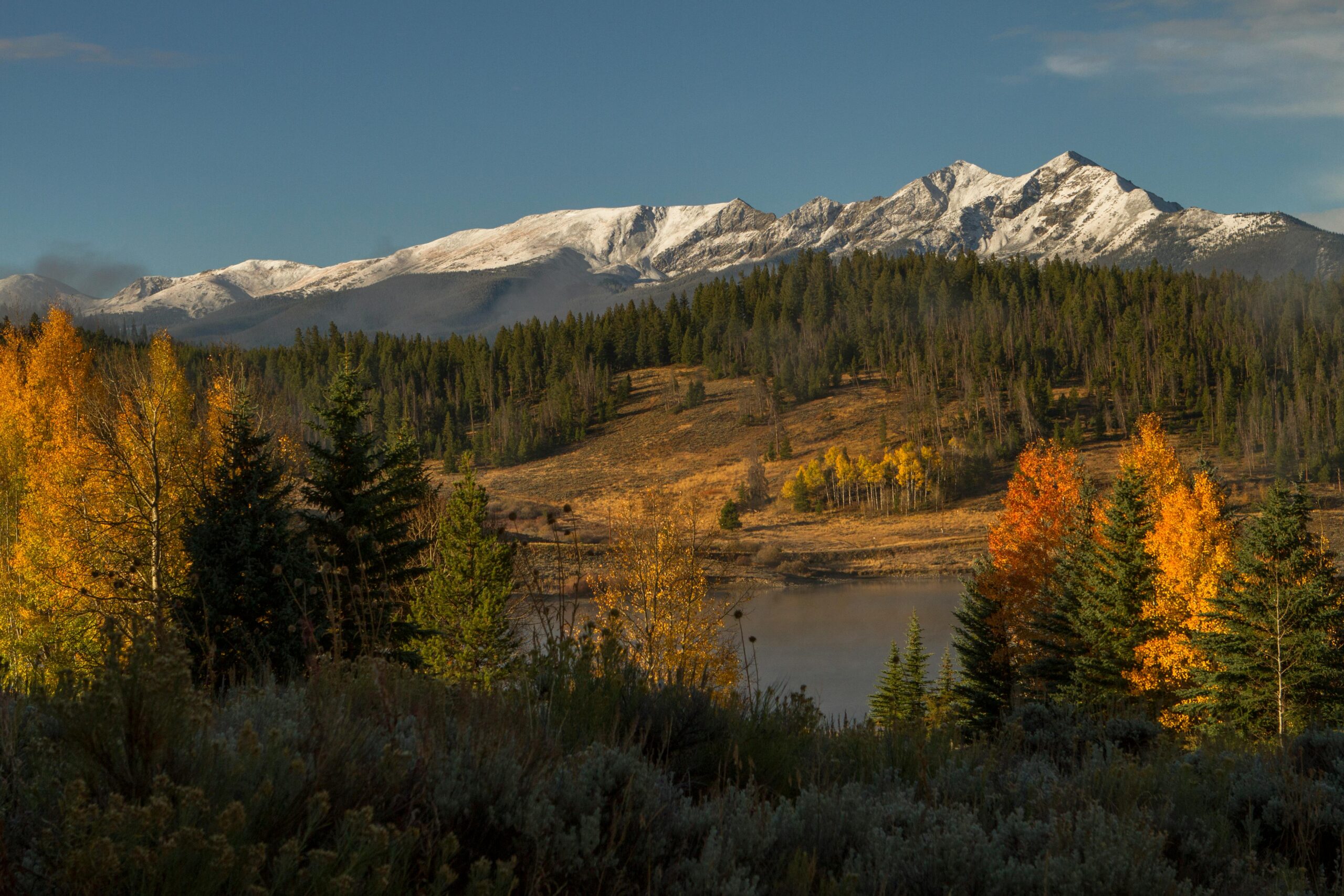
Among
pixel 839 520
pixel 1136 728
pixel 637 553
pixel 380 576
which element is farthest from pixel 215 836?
pixel 839 520

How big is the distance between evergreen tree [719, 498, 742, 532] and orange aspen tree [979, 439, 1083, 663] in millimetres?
37627

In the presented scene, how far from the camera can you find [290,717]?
3354 mm

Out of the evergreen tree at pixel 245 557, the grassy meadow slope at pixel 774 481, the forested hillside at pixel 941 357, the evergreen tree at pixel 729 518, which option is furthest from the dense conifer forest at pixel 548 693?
the forested hillside at pixel 941 357

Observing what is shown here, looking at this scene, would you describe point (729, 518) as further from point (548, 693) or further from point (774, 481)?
point (548, 693)

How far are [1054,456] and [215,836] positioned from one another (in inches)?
1339

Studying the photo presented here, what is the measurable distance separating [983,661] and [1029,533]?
6.71m

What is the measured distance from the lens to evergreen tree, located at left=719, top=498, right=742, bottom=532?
6956cm

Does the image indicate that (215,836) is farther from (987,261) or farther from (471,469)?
(987,261)

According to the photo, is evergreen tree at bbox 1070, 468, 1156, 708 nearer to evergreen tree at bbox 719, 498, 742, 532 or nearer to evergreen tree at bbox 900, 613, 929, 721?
evergreen tree at bbox 900, 613, 929, 721

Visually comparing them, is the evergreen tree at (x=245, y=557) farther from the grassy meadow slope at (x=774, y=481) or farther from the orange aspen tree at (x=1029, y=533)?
Result: the grassy meadow slope at (x=774, y=481)

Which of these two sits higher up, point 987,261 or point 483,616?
point 987,261

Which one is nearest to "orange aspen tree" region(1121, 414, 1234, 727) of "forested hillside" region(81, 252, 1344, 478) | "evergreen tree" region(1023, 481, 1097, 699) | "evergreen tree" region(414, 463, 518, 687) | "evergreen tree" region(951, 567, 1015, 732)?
"evergreen tree" region(1023, 481, 1097, 699)

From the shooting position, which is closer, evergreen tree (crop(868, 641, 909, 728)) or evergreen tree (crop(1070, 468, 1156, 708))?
evergreen tree (crop(1070, 468, 1156, 708))

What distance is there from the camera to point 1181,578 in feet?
76.7
